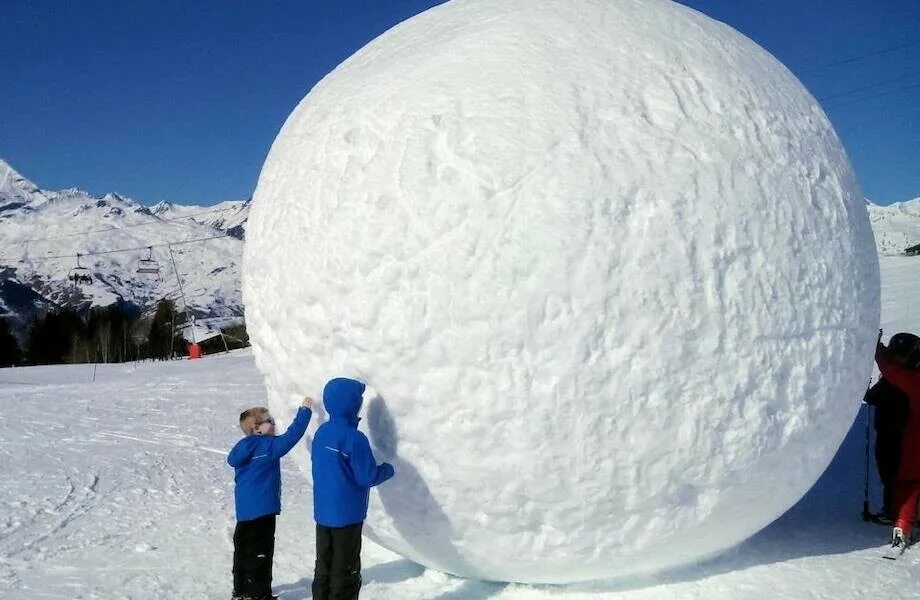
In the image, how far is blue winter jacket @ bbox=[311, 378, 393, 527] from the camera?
12.6ft

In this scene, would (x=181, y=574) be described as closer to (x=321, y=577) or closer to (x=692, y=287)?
(x=321, y=577)

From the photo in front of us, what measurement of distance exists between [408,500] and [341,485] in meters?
0.43

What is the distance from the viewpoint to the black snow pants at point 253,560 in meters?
4.40

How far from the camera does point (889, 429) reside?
5.27 m

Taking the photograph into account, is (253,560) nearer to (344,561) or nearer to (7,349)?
(344,561)

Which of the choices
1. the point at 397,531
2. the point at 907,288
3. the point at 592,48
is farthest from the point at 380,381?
the point at 907,288

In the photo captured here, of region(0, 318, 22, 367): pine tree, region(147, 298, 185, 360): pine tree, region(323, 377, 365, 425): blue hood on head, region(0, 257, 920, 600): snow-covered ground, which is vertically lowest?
region(0, 257, 920, 600): snow-covered ground

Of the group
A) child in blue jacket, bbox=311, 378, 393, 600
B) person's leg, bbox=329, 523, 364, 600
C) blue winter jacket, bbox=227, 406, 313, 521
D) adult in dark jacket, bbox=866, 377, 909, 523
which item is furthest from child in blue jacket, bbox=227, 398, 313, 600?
adult in dark jacket, bbox=866, 377, 909, 523

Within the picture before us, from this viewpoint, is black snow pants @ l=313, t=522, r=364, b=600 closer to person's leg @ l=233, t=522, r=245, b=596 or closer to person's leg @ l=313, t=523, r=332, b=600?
person's leg @ l=313, t=523, r=332, b=600

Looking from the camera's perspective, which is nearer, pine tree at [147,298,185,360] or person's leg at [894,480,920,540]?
person's leg at [894,480,920,540]

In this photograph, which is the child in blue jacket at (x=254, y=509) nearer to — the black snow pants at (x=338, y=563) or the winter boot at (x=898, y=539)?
the black snow pants at (x=338, y=563)

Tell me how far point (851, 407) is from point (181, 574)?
4.39 meters

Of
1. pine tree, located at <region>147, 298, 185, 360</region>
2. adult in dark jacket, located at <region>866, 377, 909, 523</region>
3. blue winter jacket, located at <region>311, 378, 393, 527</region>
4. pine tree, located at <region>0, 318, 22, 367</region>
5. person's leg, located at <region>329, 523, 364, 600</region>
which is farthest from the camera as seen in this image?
pine tree, located at <region>147, 298, 185, 360</region>

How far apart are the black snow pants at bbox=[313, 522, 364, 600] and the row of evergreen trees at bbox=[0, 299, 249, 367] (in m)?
52.3
